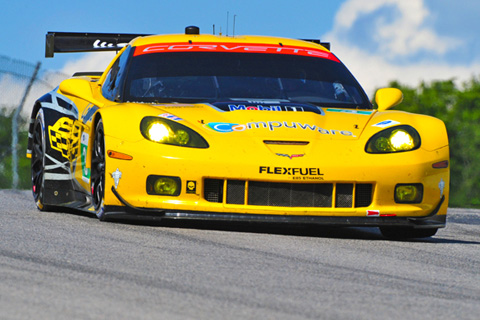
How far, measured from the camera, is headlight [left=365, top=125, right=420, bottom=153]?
5.95m

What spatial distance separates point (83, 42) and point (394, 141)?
4110 mm

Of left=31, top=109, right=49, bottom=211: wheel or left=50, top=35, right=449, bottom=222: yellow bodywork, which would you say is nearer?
left=50, top=35, right=449, bottom=222: yellow bodywork

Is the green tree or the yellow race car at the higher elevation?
the yellow race car

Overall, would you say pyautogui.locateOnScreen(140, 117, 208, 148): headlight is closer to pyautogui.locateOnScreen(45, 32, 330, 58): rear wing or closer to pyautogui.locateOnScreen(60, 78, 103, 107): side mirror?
pyautogui.locateOnScreen(60, 78, 103, 107): side mirror

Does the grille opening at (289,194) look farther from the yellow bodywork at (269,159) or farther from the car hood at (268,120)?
the car hood at (268,120)

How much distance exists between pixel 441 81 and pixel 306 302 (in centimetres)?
8220

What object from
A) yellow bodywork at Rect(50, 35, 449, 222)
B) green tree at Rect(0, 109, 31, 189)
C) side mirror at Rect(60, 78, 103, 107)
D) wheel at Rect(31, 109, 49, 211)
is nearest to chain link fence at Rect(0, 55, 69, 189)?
green tree at Rect(0, 109, 31, 189)

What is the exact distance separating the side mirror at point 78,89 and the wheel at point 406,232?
7.02 feet

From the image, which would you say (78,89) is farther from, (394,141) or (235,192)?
(394,141)

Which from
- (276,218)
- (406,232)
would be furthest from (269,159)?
(406,232)

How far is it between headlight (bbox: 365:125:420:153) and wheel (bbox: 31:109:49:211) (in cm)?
268

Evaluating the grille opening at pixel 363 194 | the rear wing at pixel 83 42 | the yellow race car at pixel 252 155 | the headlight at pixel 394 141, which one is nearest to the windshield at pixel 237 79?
the yellow race car at pixel 252 155

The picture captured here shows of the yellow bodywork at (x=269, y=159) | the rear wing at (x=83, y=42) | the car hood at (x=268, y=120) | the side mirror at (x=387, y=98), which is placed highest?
the rear wing at (x=83, y=42)

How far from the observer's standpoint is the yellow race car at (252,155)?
5742 mm
